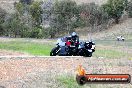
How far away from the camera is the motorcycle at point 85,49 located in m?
23.5

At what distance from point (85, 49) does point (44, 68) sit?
17.7 ft

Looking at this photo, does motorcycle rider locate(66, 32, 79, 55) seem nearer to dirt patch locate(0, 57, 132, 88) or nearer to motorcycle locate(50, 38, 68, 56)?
motorcycle locate(50, 38, 68, 56)

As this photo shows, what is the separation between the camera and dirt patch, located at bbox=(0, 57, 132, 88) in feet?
51.9

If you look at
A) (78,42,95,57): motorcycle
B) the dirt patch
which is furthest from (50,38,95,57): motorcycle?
the dirt patch

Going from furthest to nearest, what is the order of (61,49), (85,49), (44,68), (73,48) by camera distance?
(61,49) → (73,48) → (85,49) → (44,68)

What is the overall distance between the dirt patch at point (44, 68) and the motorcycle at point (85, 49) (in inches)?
81.0

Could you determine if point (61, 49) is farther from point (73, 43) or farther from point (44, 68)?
point (44, 68)

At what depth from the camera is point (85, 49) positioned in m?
23.4

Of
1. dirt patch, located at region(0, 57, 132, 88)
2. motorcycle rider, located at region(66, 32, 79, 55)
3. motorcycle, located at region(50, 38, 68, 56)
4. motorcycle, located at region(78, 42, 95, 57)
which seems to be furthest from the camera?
motorcycle, located at region(50, 38, 68, 56)

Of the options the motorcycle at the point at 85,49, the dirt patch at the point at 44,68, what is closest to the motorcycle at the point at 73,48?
the motorcycle at the point at 85,49

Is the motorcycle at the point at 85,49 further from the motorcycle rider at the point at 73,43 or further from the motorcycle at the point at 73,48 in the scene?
the motorcycle rider at the point at 73,43

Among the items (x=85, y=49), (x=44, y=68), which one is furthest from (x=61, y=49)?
(x=44, y=68)

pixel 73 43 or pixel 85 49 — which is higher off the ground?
pixel 73 43

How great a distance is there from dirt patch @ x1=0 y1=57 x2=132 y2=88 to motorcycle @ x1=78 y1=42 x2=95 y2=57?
2.06 meters
